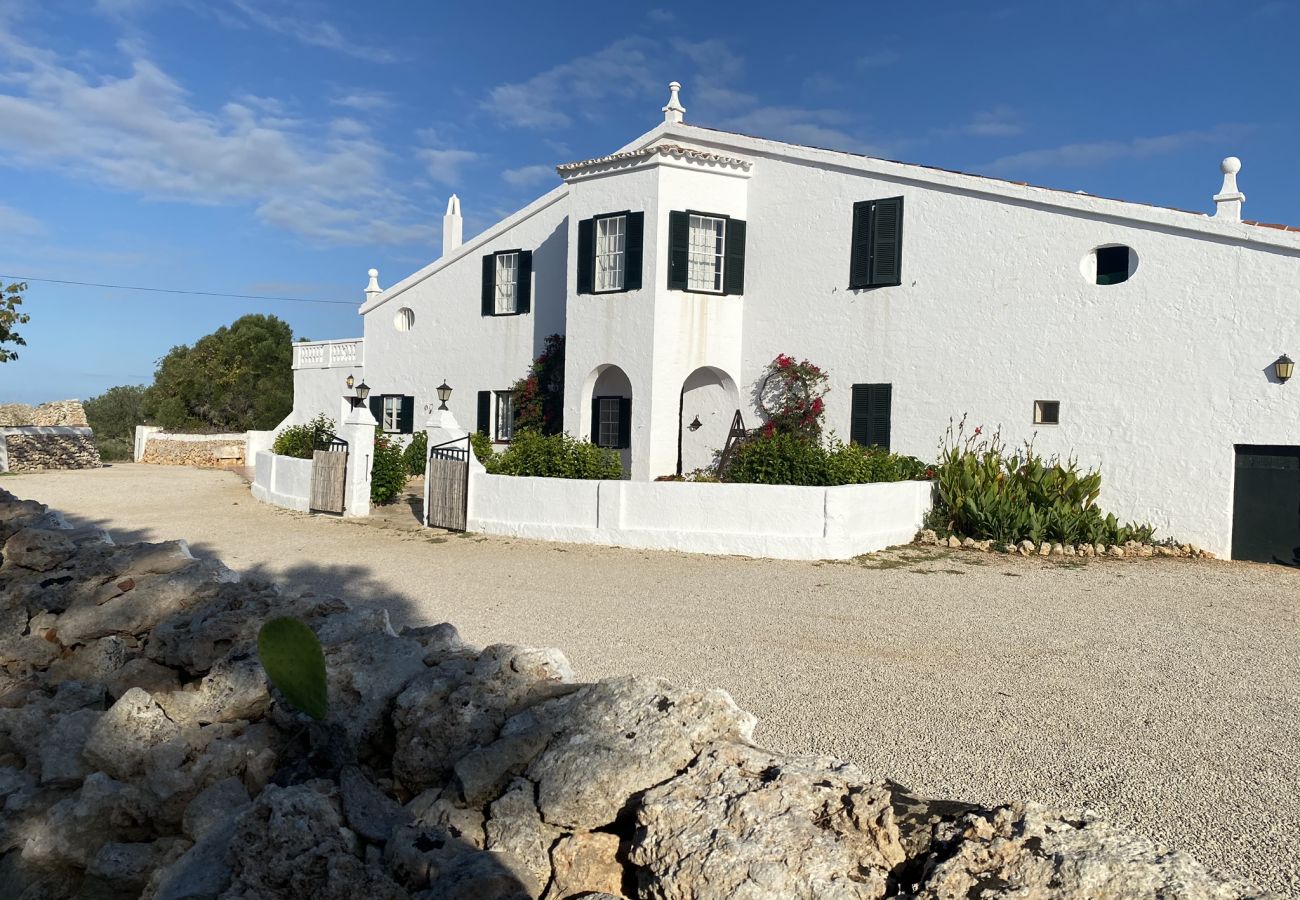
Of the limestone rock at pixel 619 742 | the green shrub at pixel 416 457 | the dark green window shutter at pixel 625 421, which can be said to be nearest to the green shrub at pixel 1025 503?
the dark green window shutter at pixel 625 421

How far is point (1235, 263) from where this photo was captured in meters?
12.8

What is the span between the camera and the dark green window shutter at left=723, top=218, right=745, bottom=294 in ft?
57.8

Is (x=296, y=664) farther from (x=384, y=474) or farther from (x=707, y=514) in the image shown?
(x=384, y=474)

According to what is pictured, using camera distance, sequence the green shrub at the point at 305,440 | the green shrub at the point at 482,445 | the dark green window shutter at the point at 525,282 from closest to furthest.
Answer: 1. the green shrub at the point at 482,445
2. the green shrub at the point at 305,440
3. the dark green window shutter at the point at 525,282

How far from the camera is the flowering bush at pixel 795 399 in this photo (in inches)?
666

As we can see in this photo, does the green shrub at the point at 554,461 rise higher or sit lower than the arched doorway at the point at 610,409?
lower

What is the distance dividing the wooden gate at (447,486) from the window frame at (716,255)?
5.38 meters

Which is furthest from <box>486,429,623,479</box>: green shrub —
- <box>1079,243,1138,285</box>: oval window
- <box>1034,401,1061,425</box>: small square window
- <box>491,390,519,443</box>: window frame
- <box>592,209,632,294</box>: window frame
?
<box>1079,243,1138,285</box>: oval window

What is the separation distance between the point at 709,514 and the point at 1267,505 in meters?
7.79

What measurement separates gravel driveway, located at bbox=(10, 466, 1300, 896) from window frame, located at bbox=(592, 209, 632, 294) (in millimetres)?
6105

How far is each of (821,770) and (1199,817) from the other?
7.74 feet

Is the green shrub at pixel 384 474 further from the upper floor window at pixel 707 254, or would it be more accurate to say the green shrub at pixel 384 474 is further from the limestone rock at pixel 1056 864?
the limestone rock at pixel 1056 864

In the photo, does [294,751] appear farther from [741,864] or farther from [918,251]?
[918,251]

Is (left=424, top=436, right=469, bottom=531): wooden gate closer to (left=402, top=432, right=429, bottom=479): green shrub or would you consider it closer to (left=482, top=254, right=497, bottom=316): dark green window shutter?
(left=402, top=432, right=429, bottom=479): green shrub
